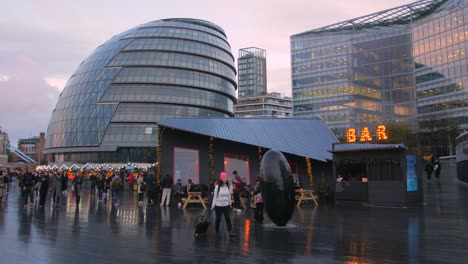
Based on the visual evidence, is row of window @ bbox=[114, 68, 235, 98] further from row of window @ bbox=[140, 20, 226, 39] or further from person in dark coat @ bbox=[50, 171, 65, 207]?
person in dark coat @ bbox=[50, 171, 65, 207]

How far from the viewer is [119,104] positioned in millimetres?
73750

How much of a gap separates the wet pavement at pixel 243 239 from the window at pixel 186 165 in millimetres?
9009

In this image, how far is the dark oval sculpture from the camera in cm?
1247

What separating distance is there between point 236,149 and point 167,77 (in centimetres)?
5178

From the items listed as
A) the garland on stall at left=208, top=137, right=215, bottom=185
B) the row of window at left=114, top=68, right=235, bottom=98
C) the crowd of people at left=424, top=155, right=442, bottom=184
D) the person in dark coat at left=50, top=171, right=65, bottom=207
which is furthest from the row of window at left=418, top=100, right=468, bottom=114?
the person in dark coat at left=50, top=171, right=65, bottom=207

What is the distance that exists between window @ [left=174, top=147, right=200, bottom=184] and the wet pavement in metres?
9.01

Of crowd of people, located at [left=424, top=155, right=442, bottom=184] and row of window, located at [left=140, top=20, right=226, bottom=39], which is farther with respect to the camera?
row of window, located at [left=140, top=20, right=226, bottom=39]

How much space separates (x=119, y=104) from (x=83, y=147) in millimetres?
10698

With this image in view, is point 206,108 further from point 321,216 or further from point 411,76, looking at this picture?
point 321,216

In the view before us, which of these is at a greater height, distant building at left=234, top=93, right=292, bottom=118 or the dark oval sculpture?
distant building at left=234, top=93, right=292, bottom=118

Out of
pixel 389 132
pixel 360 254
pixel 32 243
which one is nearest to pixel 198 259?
pixel 360 254

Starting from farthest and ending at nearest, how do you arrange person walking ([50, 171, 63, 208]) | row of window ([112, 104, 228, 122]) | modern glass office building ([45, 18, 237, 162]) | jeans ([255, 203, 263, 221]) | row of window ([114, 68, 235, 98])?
row of window ([114, 68, 235, 98])
modern glass office building ([45, 18, 237, 162])
row of window ([112, 104, 228, 122])
person walking ([50, 171, 63, 208])
jeans ([255, 203, 263, 221])

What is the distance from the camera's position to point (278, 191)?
12.5 meters

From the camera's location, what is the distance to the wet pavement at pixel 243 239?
848 cm
